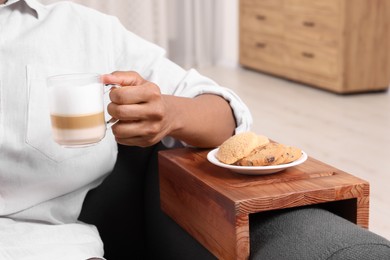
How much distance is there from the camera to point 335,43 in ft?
15.3

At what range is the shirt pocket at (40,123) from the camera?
48.2 inches

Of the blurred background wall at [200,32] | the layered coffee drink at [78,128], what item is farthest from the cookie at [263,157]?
the blurred background wall at [200,32]

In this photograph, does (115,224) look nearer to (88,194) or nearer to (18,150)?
(88,194)

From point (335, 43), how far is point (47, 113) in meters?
3.65

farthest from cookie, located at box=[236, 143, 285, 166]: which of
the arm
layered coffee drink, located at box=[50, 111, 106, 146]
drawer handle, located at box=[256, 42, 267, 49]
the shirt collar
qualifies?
drawer handle, located at box=[256, 42, 267, 49]

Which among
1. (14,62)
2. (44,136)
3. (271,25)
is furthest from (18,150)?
(271,25)

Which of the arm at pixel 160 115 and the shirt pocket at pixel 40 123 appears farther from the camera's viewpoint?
the shirt pocket at pixel 40 123

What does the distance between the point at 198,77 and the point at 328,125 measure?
263 centimetres

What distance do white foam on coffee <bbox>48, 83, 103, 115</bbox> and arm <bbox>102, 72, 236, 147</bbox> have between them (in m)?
0.05

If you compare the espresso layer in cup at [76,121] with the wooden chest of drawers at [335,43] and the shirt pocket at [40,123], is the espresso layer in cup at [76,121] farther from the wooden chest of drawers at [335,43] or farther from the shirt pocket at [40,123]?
the wooden chest of drawers at [335,43]

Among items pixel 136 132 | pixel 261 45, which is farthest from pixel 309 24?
pixel 136 132

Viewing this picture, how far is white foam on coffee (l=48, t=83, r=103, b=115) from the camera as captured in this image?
0.96m

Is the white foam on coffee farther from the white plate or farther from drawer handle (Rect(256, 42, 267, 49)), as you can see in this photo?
drawer handle (Rect(256, 42, 267, 49))

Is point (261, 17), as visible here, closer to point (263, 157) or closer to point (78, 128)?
point (263, 157)
